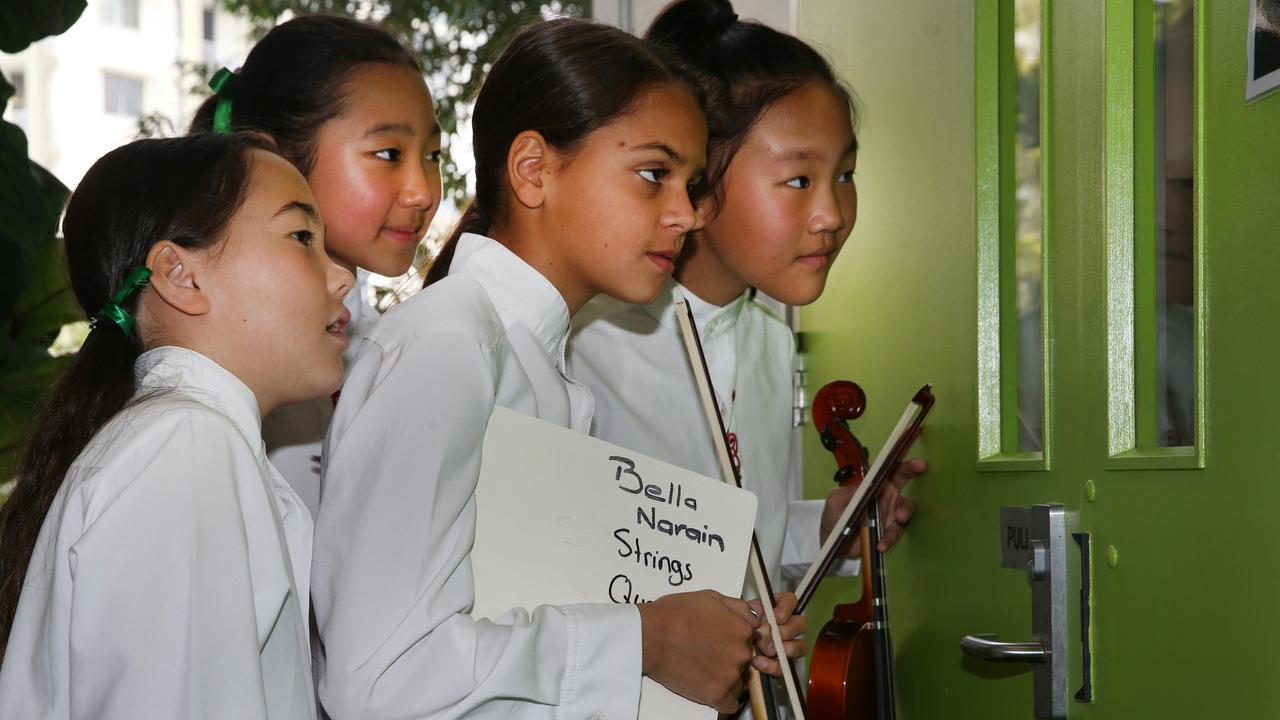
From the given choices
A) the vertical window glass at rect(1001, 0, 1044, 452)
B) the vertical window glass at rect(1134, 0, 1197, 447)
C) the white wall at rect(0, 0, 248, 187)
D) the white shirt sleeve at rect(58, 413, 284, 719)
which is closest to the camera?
the white shirt sleeve at rect(58, 413, 284, 719)

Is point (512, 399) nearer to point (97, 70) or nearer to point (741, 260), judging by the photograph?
point (741, 260)

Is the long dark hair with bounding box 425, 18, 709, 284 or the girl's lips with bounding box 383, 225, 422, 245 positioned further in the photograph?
the girl's lips with bounding box 383, 225, 422, 245

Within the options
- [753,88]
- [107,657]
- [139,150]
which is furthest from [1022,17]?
[107,657]

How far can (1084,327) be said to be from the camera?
1035 millimetres

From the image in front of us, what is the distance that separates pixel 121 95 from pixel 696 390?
10.6ft

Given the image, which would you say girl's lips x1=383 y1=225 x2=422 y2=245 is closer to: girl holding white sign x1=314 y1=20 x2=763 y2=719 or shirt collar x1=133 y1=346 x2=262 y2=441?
girl holding white sign x1=314 y1=20 x2=763 y2=719

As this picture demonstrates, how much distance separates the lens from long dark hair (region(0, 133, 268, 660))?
33.1 inches

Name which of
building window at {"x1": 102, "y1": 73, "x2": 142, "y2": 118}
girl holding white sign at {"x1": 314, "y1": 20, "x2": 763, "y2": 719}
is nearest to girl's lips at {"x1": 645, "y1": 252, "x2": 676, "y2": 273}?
girl holding white sign at {"x1": 314, "y1": 20, "x2": 763, "y2": 719}

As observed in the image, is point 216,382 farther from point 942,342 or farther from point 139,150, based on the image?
point 942,342

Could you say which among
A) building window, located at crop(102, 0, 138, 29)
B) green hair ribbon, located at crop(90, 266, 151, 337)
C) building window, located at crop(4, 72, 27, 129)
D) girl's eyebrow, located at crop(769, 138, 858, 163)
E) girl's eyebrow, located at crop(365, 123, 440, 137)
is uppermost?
building window, located at crop(102, 0, 138, 29)

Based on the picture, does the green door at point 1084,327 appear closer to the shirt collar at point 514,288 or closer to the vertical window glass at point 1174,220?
the vertical window glass at point 1174,220

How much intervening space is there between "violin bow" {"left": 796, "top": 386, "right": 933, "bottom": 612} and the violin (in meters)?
0.08

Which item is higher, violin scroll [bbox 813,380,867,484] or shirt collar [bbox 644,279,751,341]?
shirt collar [bbox 644,279,751,341]

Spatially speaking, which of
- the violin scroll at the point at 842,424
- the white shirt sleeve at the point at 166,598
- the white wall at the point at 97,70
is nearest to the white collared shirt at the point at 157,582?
the white shirt sleeve at the point at 166,598
